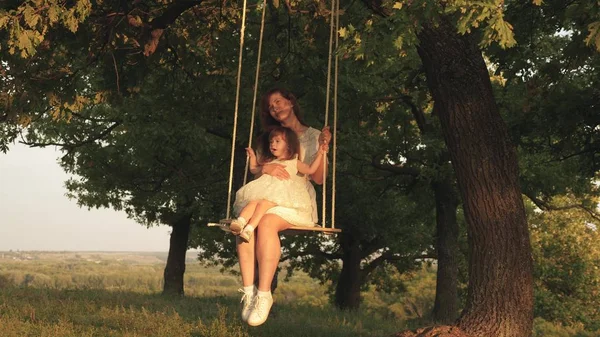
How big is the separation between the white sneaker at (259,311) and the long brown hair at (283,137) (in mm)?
1452

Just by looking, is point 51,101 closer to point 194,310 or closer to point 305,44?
point 305,44

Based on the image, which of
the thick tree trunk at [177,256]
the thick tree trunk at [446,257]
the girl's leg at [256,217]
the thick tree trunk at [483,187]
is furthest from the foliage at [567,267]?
the girl's leg at [256,217]

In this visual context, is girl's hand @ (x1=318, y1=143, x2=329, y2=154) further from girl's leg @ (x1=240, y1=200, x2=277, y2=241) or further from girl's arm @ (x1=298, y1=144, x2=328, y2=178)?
girl's leg @ (x1=240, y1=200, x2=277, y2=241)

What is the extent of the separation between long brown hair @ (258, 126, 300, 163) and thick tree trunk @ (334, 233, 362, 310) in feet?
64.1

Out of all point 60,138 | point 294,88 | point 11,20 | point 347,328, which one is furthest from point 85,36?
point 60,138

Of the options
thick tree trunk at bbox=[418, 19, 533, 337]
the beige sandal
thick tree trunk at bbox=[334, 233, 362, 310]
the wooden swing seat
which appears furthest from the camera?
thick tree trunk at bbox=[334, 233, 362, 310]

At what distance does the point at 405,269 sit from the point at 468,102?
22.4 metres

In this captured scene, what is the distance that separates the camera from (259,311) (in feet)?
22.5

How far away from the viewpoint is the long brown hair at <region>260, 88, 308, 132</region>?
7.77 metres

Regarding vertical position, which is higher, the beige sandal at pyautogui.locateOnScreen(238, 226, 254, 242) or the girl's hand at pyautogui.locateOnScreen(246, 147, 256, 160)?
the girl's hand at pyautogui.locateOnScreen(246, 147, 256, 160)

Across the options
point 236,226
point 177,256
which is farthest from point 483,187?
point 177,256

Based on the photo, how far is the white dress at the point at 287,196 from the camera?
23.0 ft

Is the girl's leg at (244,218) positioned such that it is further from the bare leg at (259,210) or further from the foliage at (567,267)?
the foliage at (567,267)

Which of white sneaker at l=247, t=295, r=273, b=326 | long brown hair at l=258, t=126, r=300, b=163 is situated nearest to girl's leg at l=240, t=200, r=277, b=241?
white sneaker at l=247, t=295, r=273, b=326
